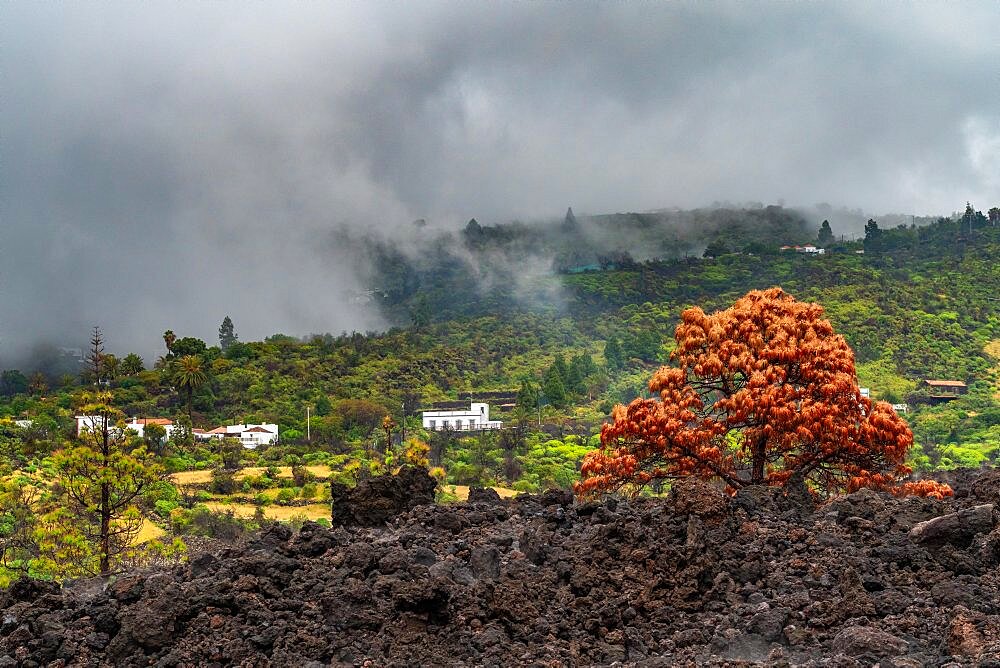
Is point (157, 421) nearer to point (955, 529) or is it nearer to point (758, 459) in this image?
point (758, 459)

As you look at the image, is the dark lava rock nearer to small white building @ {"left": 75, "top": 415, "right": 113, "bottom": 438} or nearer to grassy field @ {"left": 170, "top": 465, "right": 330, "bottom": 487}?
small white building @ {"left": 75, "top": 415, "right": 113, "bottom": 438}

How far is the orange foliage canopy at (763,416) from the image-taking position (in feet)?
33.4

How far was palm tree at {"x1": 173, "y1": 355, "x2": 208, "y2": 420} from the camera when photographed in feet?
208

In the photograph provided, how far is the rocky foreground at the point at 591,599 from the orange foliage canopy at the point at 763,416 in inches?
93.3

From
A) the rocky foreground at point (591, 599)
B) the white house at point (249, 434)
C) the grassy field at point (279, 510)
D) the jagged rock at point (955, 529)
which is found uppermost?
the jagged rock at point (955, 529)

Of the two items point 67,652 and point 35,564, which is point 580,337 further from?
point 67,652

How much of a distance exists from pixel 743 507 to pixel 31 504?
90.7 ft

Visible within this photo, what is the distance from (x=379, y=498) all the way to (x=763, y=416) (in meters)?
4.17

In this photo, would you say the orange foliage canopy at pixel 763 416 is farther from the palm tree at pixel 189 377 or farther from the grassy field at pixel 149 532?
the palm tree at pixel 189 377

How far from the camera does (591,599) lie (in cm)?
621

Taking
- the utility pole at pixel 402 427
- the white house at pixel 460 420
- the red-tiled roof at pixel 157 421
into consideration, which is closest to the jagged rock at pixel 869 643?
the utility pole at pixel 402 427

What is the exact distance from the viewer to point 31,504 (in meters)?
29.7

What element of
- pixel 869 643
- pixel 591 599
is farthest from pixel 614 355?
pixel 869 643

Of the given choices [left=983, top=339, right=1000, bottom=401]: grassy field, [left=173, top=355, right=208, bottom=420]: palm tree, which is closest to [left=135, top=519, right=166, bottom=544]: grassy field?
[left=173, top=355, right=208, bottom=420]: palm tree
